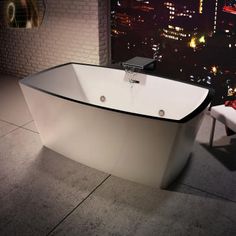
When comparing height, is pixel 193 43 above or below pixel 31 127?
above

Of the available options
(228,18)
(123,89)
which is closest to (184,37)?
(228,18)

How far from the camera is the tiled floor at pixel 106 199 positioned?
201 centimetres

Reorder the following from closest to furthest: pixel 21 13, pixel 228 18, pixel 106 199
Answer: pixel 106 199
pixel 228 18
pixel 21 13

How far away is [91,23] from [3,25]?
177 cm

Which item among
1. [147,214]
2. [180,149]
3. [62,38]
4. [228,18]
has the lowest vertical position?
[147,214]

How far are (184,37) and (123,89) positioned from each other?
1.02 meters

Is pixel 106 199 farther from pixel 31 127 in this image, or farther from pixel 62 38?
pixel 62 38

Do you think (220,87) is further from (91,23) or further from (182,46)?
(91,23)

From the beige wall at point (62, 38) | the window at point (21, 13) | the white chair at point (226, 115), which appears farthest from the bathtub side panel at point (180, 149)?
the window at point (21, 13)

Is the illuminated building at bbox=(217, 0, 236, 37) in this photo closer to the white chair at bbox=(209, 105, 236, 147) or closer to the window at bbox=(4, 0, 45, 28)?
the white chair at bbox=(209, 105, 236, 147)

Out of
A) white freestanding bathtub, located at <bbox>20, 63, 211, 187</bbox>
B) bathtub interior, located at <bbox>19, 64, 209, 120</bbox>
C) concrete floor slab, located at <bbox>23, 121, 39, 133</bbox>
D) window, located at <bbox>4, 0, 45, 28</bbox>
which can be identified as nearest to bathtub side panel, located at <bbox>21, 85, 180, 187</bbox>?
white freestanding bathtub, located at <bbox>20, 63, 211, 187</bbox>

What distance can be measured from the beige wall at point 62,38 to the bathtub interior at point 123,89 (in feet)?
2.23

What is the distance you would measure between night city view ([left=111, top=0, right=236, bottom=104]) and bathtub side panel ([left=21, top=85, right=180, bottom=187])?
5.88ft

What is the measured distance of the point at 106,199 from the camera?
7.37ft
